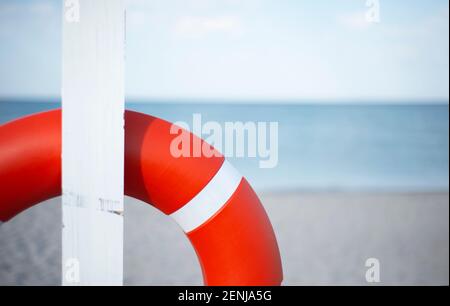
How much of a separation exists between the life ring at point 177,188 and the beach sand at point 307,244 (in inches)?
59.2

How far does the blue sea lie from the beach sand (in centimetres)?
213

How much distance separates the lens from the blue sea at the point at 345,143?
7.60 m

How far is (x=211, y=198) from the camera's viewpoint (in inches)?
50.1

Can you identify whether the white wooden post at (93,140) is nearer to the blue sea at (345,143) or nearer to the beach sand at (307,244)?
the beach sand at (307,244)

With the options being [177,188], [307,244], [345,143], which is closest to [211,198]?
[177,188]

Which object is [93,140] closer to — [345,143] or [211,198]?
[211,198]

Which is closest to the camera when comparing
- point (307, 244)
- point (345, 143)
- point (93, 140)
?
point (93, 140)

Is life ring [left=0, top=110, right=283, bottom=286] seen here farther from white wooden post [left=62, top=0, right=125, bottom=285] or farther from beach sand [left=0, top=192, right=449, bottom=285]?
beach sand [left=0, top=192, right=449, bottom=285]

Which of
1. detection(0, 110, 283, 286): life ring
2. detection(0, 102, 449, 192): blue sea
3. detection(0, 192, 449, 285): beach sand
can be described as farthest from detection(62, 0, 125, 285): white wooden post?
detection(0, 102, 449, 192): blue sea

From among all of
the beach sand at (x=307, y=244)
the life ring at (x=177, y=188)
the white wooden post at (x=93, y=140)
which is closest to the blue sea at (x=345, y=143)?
the beach sand at (x=307, y=244)

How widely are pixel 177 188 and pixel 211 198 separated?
8 cm
